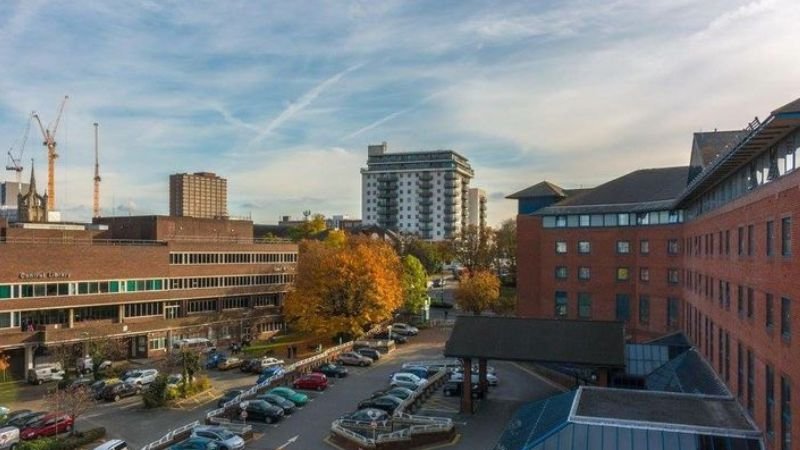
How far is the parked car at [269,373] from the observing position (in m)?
46.7

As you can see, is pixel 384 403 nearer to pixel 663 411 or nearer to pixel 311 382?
pixel 311 382

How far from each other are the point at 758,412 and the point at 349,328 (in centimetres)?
4429

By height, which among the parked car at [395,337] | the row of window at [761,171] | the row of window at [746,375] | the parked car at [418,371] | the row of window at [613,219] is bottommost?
the parked car at [395,337]

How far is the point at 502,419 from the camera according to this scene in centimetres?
3728

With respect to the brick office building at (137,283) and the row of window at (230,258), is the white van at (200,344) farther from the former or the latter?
the row of window at (230,258)

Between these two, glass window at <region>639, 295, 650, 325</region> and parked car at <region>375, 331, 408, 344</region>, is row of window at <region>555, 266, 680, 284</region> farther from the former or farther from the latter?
parked car at <region>375, 331, 408, 344</region>

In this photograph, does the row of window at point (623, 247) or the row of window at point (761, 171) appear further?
the row of window at point (623, 247)

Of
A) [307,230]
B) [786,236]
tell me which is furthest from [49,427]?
[307,230]

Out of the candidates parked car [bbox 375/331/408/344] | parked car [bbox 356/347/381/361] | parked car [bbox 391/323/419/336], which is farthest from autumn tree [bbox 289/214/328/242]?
parked car [bbox 356/347/381/361]

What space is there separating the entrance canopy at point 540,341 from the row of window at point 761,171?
9.77 meters

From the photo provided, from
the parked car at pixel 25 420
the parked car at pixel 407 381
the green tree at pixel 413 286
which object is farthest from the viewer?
the green tree at pixel 413 286

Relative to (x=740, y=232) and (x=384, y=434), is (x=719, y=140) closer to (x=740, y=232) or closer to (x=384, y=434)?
(x=740, y=232)

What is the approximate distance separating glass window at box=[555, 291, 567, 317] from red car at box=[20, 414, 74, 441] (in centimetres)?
4105

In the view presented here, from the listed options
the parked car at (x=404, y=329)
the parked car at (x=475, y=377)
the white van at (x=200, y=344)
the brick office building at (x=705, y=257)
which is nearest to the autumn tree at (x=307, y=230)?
the parked car at (x=404, y=329)
